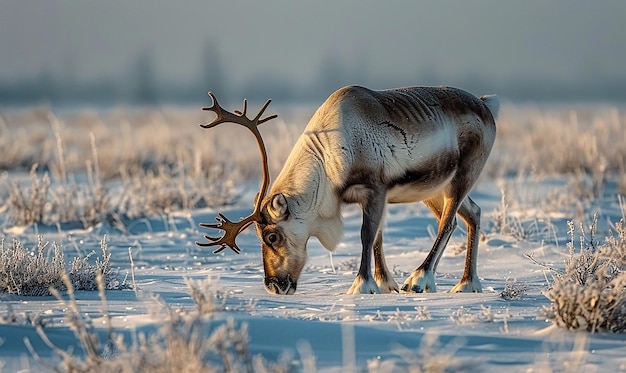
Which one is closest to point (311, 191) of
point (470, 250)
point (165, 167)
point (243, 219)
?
point (243, 219)

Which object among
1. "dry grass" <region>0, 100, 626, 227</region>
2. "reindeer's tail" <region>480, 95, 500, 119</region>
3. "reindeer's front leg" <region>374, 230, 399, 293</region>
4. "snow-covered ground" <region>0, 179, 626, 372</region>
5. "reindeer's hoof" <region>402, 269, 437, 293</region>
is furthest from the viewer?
"dry grass" <region>0, 100, 626, 227</region>

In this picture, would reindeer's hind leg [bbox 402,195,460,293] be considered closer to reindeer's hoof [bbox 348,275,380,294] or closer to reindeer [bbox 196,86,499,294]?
reindeer [bbox 196,86,499,294]

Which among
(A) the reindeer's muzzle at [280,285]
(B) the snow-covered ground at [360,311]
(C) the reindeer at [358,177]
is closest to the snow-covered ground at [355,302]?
(B) the snow-covered ground at [360,311]

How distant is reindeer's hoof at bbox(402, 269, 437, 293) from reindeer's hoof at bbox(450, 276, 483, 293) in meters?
0.20

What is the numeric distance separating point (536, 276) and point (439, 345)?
11.2 ft

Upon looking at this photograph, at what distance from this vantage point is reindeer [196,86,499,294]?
26.2 ft

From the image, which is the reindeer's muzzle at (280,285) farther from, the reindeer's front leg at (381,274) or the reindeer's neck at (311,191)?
the reindeer's front leg at (381,274)

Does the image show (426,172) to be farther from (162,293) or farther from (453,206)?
(162,293)

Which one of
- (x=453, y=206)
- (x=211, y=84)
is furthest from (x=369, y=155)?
(x=211, y=84)

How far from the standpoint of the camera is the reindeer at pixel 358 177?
8.00m

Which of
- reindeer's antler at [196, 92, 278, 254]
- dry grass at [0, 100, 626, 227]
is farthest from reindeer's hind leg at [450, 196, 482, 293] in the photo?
reindeer's antler at [196, 92, 278, 254]

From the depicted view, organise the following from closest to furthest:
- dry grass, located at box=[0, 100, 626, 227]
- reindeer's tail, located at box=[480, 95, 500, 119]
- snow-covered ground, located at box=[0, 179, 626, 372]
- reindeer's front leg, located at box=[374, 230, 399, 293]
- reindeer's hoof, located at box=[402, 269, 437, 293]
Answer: snow-covered ground, located at box=[0, 179, 626, 372]
reindeer's hoof, located at box=[402, 269, 437, 293]
reindeer's front leg, located at box=[374, 230, 399, 293]
reindeer's tail, located at box=[480, 95, 500, 119]
dry grass, located at box=[0, 100, 626, 227]

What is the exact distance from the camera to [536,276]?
8.70m

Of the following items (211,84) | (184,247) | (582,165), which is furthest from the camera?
(211,84)
